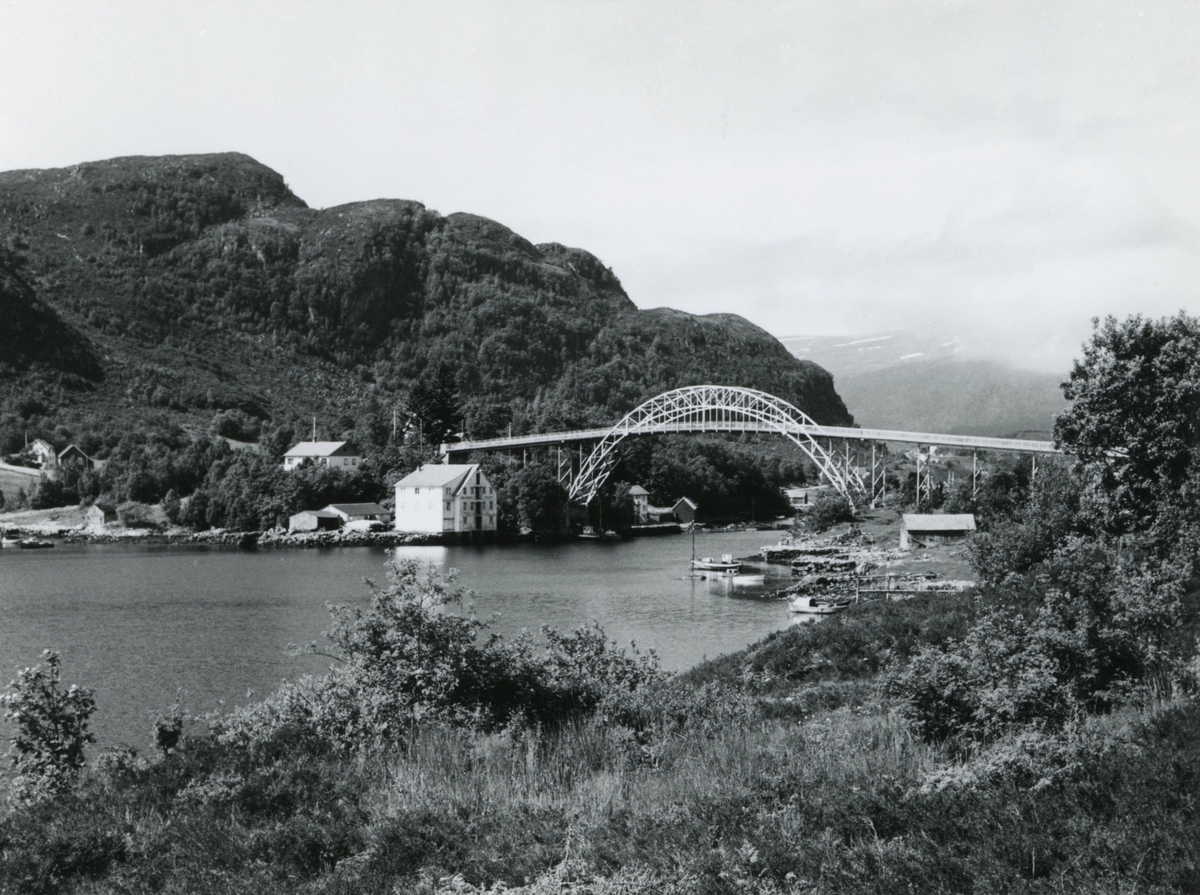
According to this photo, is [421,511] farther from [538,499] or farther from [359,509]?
[538,499]

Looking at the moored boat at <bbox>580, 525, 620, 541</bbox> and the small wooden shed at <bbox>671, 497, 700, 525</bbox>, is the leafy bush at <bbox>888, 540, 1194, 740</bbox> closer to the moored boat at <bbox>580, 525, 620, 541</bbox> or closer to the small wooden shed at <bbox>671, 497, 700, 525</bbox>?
the moored boat at <bbox>580, 525, 620, 541</bbox>

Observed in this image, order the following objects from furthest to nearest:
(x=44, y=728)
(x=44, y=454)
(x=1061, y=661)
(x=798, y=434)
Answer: (x=44, y=454)
(x=798, y=434)
(x=44, y=728)
(x=1061, y=661)

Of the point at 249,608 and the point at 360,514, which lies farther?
the point at 360,514

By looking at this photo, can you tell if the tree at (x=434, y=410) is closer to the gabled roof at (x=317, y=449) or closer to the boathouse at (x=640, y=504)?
the gabled roof at (x=317, y=449)

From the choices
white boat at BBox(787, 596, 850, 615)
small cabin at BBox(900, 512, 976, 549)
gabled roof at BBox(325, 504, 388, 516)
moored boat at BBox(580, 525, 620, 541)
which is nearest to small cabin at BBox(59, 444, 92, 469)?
gabled roof at BBox(325, 504, 388, 516)

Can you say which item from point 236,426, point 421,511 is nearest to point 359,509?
point 421,511

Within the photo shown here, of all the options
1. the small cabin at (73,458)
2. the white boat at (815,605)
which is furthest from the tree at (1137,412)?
the small cabin at (73,458)
